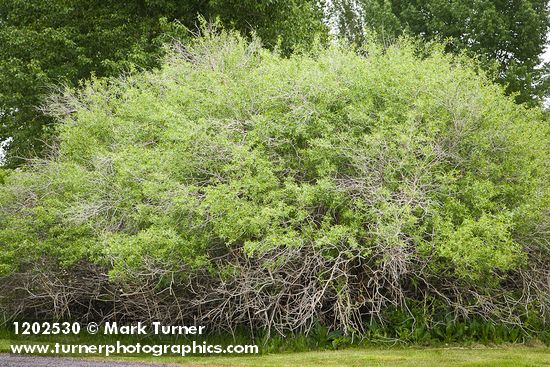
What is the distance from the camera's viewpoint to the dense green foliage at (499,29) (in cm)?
3338

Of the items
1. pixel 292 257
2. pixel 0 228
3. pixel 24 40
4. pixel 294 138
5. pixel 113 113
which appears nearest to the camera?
pixel 292 257

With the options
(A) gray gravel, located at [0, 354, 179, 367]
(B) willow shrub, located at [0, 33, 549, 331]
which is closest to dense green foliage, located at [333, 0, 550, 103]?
(B) willow shrub, located at [0, 33, 549, 331]

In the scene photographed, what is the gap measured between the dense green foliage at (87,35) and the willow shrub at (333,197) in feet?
32.0

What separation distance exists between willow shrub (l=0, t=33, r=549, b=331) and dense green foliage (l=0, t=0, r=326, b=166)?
32.0ft

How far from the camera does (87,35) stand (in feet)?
85.6

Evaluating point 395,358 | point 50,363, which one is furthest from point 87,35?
point 395,358

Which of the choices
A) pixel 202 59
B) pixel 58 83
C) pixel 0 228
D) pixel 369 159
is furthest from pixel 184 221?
pixel 58 83

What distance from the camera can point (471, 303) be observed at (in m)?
14.1

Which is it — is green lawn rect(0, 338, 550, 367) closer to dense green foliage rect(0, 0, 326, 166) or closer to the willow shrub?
the willow shrub

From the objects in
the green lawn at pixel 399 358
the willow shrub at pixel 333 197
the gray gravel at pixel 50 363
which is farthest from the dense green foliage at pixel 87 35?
the green lawn at pixel 399 358

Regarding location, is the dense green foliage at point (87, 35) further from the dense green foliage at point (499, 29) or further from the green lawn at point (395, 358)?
the green lawn at point (395, 358)

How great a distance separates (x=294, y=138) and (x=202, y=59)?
4648 millimetres

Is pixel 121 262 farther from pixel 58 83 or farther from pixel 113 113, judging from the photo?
pixel 58 83

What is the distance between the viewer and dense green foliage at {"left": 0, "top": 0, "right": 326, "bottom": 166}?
25.6m
